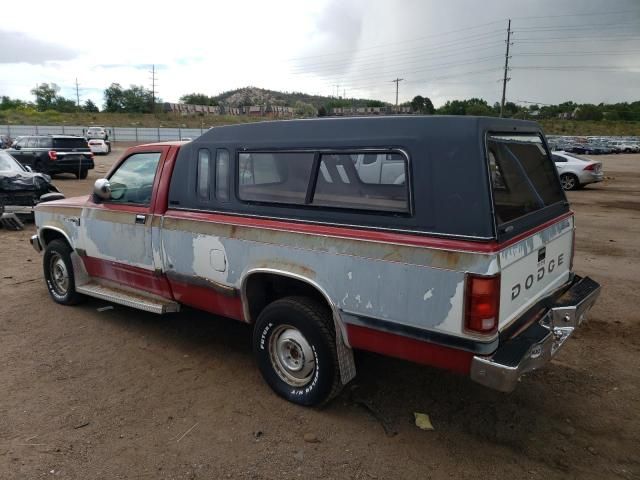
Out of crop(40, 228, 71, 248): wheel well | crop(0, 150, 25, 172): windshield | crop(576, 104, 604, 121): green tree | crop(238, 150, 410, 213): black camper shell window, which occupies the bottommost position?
crop(40, 228, 71, 248): wheel well

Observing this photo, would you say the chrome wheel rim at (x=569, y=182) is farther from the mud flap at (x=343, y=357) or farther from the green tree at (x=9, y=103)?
the green tree at (x=9, y=103)

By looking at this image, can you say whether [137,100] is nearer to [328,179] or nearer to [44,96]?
[44,96]

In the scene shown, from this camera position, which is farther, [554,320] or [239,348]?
[239,348]

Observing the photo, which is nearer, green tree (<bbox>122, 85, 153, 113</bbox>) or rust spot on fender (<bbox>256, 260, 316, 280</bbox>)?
rust spot on fender (<bbox>256, 260, 316, 280</bbox>)

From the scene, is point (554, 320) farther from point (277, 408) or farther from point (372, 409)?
point (277, 408)

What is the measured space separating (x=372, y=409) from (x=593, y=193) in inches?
649

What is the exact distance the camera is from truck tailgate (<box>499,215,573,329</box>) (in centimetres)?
284

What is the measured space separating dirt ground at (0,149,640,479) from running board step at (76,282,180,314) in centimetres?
37

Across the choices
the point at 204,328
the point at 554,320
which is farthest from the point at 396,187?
the point at 204,328

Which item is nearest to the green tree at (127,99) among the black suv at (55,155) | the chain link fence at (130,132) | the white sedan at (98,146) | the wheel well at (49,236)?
the chain link fence at (130,132)

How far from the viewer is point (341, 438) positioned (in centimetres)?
331

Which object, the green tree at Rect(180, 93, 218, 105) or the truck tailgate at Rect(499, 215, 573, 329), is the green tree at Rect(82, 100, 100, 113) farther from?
the truck tailgate at Rect(499, 215, 573, 329)

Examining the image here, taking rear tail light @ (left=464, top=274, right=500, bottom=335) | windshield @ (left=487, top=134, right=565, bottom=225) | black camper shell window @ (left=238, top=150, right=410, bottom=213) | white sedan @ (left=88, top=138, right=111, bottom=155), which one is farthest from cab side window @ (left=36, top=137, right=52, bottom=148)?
rear tail light @ (left=464, top=274, right=500, bottom=335)

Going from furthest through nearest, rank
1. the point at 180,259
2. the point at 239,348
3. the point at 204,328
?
the point at 204,328 < the point at 239,348 < the point at 180,259
